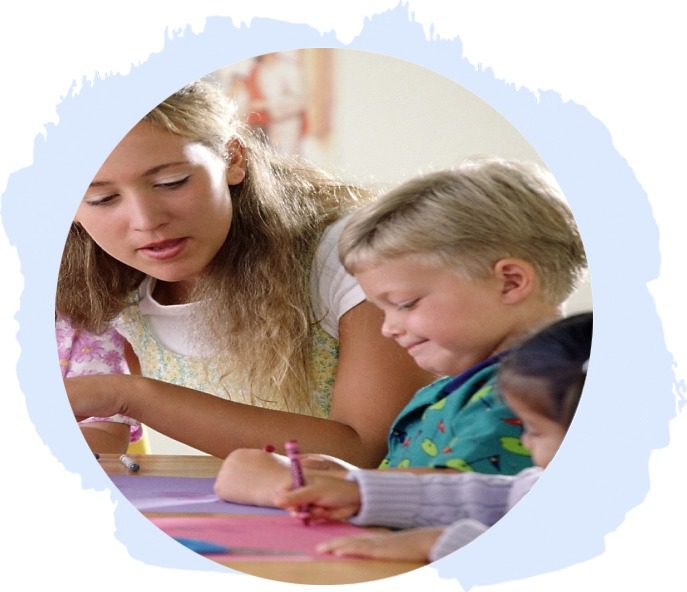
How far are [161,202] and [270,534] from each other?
0.28m

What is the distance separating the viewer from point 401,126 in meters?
1.07

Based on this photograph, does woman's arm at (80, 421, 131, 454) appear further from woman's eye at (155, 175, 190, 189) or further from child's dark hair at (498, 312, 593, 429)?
child's dark hair at (498, 312, 593, 429)

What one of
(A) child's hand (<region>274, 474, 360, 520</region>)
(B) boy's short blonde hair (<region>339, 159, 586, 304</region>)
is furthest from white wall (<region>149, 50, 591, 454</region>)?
(A) child's hand (<region>274, 474, 360, 520</region>)

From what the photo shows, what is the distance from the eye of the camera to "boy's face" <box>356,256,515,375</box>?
1009 millimetres

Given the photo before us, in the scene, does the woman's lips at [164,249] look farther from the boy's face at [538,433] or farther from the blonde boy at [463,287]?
the boy's face at [538,433]

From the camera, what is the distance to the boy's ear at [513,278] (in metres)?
1.01

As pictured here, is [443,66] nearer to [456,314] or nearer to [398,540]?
[456,314]

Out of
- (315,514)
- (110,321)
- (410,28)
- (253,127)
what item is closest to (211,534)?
(315,514)

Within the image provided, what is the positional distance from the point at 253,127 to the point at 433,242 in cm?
19

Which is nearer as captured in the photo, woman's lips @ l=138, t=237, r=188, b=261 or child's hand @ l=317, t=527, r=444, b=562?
child's hand @ l=317, t=527, r=444, b=562

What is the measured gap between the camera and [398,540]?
1006mm

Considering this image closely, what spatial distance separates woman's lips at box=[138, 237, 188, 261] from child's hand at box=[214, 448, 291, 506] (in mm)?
173

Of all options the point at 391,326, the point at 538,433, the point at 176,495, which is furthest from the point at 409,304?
the point at 176,495

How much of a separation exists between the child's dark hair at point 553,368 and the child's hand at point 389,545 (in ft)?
0.40
